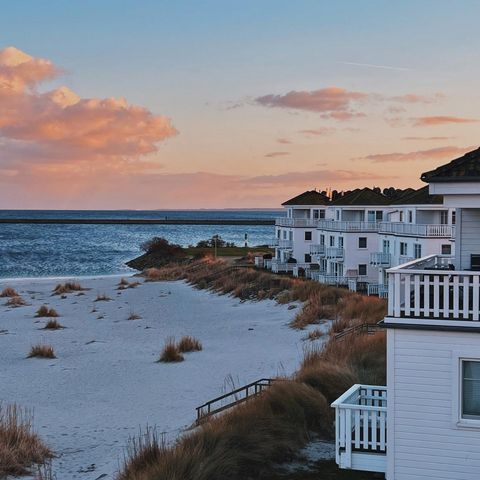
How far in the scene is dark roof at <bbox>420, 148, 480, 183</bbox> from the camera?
11.6m

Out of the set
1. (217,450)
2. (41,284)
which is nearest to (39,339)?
(217,450)

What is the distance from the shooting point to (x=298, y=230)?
55531mm

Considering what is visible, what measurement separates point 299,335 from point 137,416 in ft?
40.0

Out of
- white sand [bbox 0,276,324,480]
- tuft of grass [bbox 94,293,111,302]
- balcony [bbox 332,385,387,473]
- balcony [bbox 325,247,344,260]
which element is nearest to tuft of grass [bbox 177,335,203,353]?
white sand [bbox 0,276,324,480]

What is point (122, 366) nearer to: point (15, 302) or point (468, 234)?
point (468, 234)

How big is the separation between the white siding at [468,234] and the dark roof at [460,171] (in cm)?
139

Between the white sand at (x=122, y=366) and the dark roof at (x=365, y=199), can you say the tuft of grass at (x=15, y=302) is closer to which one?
the white sand at (x=122, y=366)

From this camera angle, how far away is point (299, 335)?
1176 inches

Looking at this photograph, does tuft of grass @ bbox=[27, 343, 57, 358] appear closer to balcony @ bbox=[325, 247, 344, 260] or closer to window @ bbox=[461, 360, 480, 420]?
window @ bbox=[461, 360, 480, 420]

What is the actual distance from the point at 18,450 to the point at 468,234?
964 centimetres

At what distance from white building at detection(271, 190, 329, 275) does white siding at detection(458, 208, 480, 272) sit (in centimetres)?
3961

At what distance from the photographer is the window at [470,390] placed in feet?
35.4

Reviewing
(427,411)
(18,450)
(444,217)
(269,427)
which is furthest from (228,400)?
(444,217)

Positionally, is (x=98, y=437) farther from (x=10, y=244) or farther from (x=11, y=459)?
(x=10, y=244)
